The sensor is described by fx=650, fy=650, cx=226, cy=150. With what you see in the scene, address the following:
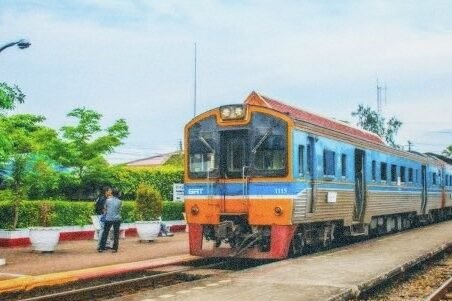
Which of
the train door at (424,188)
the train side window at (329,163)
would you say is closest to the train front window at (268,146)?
the train side window at (329,163)

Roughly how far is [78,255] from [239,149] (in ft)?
15.8

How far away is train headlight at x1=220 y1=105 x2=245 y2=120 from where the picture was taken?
44.9 ft

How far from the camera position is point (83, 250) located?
16703 millimetres

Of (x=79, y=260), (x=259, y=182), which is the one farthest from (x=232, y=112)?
(x=79, y=260)

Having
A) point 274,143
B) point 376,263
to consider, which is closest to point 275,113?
point 274,143

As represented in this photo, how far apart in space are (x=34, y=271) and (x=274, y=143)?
5.30m

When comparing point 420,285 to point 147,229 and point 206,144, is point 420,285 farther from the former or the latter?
point 147,229

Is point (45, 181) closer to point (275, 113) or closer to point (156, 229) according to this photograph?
point (156, 229)

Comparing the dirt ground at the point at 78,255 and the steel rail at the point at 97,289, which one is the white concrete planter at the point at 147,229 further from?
the steel rail at the point at 97,289

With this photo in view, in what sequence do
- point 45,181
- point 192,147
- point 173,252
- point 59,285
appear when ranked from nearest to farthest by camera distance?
point 59,285 → point 192,147 → point 173,252 → point 45,181

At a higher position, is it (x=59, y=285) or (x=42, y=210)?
(x=42, y=210)

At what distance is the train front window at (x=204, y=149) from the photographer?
1386cm

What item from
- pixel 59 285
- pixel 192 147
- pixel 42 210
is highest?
pixel 192 147

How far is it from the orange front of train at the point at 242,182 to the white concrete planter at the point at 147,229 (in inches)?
207
